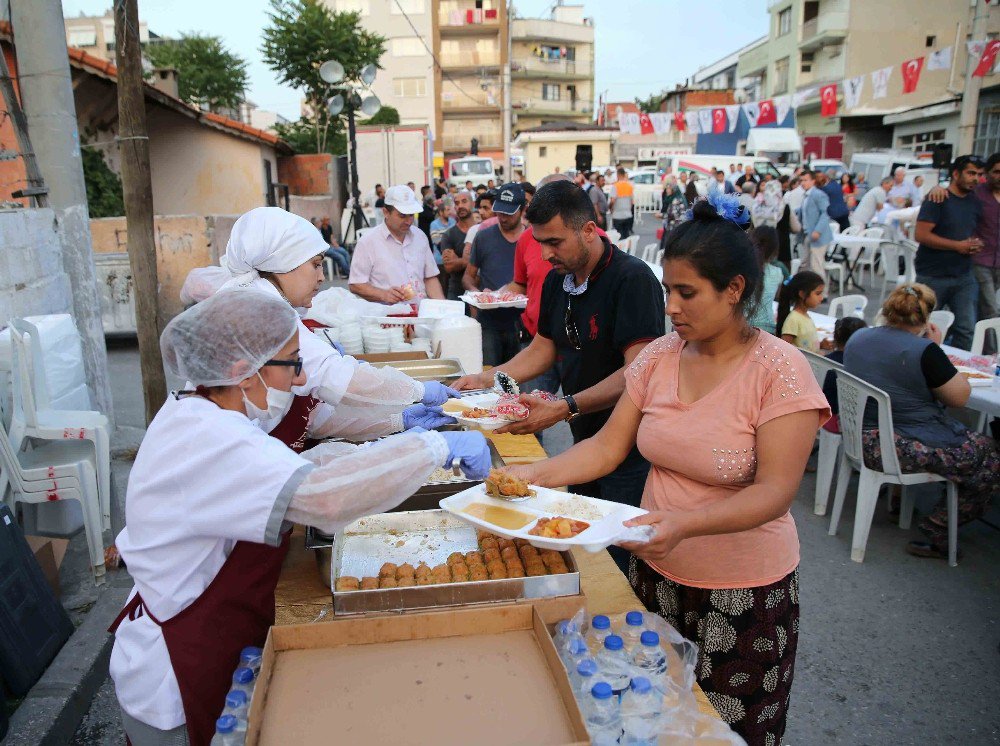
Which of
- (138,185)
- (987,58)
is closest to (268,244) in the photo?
(138,185)

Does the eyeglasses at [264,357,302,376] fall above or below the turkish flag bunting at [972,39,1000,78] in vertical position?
below

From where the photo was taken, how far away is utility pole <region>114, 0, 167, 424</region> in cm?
444

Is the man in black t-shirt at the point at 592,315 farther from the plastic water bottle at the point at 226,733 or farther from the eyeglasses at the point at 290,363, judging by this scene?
the plastic water bottle at the point at 226,733

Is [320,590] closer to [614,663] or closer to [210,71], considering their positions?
[614,663]

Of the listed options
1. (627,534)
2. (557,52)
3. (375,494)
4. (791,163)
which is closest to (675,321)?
(627,534)

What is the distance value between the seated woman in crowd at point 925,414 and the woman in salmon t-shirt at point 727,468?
2641 mm

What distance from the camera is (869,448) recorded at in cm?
449

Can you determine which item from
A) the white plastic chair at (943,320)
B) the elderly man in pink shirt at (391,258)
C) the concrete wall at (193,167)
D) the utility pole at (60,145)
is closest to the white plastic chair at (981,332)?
the white plastic chair at (943,320)

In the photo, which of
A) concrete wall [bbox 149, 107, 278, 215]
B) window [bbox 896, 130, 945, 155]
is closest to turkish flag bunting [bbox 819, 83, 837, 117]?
window [bbox 896, 130, 945, 155]

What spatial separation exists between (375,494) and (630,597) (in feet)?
2.90

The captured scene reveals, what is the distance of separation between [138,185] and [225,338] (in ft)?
11.4

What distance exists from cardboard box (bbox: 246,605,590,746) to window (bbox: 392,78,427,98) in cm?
5427

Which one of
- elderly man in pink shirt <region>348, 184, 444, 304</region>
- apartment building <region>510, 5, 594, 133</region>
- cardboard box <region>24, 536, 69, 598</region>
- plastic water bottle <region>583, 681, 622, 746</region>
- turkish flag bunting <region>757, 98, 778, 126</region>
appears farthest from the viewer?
apartment building <region>510, 5, 594, 133</region>

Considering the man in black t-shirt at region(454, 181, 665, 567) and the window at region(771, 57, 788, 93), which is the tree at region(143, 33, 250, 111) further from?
the man in black t-shirt at region(454, 181, 665, 567)
